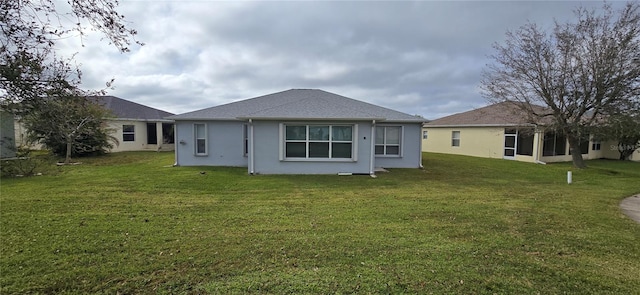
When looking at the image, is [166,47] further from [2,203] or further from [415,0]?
[415,0]

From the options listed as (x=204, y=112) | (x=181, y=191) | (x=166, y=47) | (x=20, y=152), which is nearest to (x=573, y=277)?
(x=181, y=191)

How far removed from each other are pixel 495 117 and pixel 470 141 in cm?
234

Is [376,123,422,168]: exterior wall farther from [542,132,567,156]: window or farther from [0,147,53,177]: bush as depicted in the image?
[0,147,53,177]: bush

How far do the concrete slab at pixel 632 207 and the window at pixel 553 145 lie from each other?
11.3 meters

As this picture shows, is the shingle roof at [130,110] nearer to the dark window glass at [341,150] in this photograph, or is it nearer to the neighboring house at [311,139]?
the neighboring house at [311,139]

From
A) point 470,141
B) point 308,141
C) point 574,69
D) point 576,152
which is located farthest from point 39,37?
point 470,141

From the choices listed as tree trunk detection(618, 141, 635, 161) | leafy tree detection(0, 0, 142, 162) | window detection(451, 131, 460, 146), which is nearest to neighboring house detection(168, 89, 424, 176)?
leafy tree detection(0, 0, 142, 162)

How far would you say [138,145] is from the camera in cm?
2372

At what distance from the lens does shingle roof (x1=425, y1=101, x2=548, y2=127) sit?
1678 cm

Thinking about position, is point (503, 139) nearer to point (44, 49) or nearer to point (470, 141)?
point (470, 141)

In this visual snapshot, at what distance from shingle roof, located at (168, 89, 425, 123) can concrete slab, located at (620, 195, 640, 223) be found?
706cm

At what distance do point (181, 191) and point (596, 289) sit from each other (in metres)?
8.85

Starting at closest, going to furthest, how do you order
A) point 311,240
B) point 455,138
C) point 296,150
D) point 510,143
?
point 311,240 → point 296,150 → point 510,143 → point 455,138

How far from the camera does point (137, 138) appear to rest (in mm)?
23578
